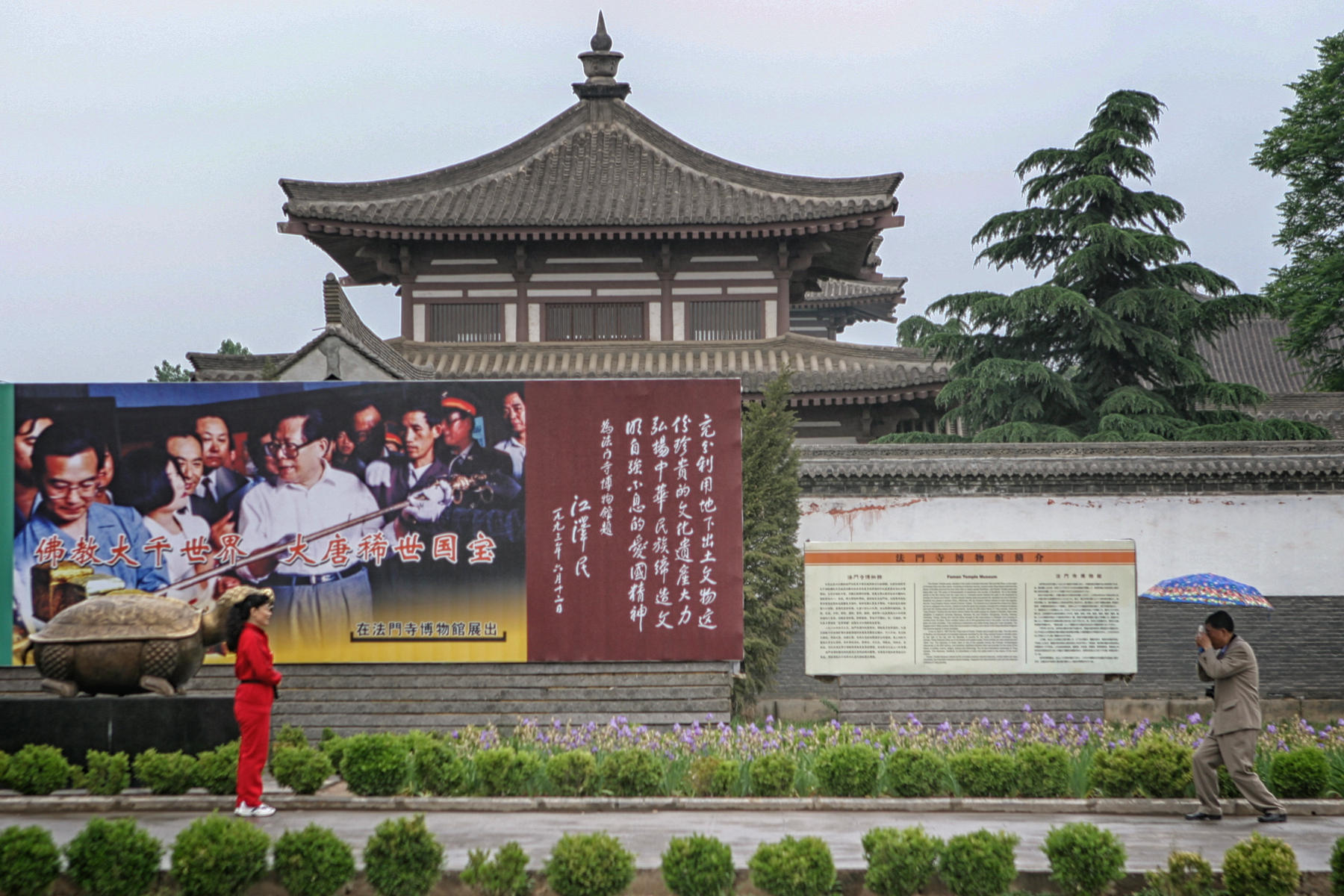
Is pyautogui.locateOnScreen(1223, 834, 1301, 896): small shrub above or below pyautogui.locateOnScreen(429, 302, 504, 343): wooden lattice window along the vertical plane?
Result: below

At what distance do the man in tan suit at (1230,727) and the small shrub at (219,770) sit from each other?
6.88 m

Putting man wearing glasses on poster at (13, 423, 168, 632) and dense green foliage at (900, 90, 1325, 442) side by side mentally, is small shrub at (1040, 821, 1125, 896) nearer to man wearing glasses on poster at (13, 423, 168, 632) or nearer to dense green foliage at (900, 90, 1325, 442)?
man wearing glasses on poster at (13, 423, 168, 632)

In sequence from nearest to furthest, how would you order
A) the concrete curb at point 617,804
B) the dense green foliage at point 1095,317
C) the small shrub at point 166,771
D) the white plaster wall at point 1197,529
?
the concrete curb at point 617,804
the small shrub at point 166,771
the white plaster wall at point 1197,529
the dense green foliage at point 1095,317

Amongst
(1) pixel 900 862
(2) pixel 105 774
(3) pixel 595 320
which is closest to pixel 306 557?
(2) pixel 105 774

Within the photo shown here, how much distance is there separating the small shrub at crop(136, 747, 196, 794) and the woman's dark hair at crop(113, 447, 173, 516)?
8.97ft

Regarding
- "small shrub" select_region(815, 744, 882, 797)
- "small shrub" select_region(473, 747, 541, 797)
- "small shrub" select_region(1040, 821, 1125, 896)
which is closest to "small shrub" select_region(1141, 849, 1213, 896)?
"small shrub" select_region(1040, 821, 1125, 896)

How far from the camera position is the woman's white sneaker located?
8680 mm

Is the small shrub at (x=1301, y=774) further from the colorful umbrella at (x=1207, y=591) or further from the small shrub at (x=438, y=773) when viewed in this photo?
the small shrub at (x=438, y=773)

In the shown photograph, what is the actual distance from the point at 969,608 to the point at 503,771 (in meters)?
4.88

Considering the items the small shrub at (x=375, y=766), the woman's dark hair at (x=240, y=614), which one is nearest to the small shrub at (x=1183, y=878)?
the small shrub at (x=375, y=766)

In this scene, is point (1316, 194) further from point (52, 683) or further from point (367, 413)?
point (52, 683)

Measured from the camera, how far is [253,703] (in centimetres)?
870

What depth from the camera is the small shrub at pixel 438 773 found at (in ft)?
30.6

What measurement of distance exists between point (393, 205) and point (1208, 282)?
1284cm
